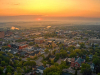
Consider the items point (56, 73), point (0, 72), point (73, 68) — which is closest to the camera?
point (56, 73)

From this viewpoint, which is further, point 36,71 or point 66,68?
point 66,68

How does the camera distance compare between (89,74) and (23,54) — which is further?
(23,54)

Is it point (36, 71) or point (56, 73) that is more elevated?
point (56, 73)

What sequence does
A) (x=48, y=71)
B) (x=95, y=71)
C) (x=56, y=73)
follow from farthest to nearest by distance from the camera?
(x=95, y=71)
(x=48, y=71)
(x=56, y=73)

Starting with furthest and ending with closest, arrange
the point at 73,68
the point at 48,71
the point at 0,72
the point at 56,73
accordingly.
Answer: the point at 73,68, the point at 0,72, the point at 48,71, the point at 56,73

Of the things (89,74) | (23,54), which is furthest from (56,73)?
(23,54)

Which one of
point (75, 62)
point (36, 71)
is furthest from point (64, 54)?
point (36, 71)

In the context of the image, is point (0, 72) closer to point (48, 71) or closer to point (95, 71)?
point (48, 71)

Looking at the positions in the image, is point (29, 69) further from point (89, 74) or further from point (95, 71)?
point (95, 71)

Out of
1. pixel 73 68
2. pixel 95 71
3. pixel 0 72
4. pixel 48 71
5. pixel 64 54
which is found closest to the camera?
pixel 48 71
